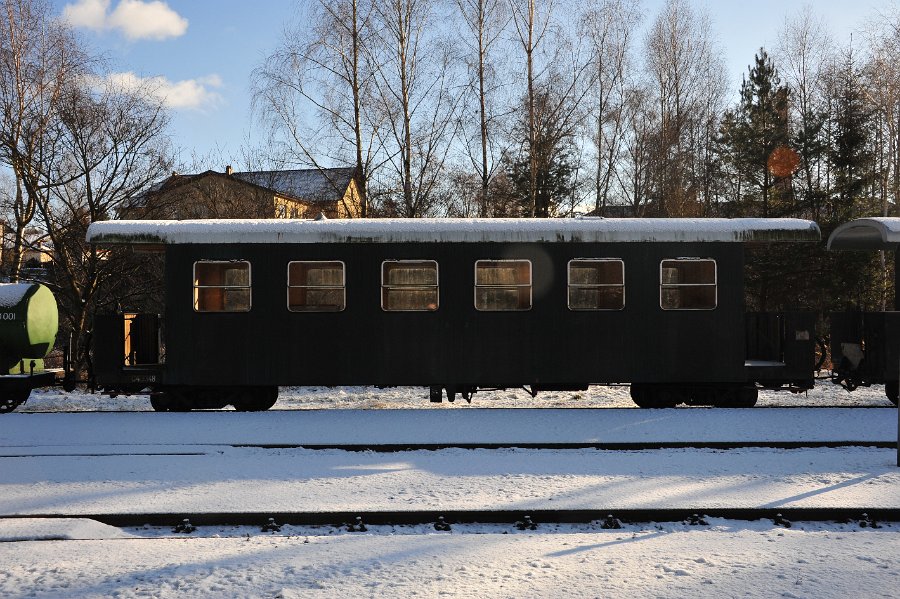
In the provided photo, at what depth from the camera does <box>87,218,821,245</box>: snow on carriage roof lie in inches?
393

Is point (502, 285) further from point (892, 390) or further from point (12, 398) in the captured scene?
point (12, 398)

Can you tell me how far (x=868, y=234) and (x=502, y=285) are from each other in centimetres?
659

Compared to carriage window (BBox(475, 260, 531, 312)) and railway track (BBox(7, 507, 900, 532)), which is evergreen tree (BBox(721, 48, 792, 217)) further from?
railway track (BBox(7, 507, 900, 532))

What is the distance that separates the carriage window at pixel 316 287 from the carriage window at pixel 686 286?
507 cm

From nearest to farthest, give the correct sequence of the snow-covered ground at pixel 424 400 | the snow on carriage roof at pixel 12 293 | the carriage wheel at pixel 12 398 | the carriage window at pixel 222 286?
the carriage window at pixel 222 286 < the carriage wheel at pixel 12 398 < the snow on carriage roof at pixel 12 293 < the snow-covered ground at pixel 424 400

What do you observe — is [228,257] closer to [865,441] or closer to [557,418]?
[557,418]

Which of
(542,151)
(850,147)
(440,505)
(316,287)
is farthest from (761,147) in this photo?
(440,505)

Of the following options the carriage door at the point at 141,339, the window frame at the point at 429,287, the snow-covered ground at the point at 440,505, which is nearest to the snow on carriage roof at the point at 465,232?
the window frame at the point at 429,287

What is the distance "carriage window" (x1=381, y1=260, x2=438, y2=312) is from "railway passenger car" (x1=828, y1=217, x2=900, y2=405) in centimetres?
669

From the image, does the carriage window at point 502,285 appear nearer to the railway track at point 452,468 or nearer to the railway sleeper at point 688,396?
the railway track at point 452,468

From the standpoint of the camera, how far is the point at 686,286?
33.2ft

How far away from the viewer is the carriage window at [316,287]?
10062 mm

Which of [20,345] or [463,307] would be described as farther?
[20,345]

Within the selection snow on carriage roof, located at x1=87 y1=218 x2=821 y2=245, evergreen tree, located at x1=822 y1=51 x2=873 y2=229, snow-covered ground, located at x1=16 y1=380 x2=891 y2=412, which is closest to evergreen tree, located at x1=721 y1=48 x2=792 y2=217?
evergreen tree, located at x1=822 y1=51 x2=873 y2=229
